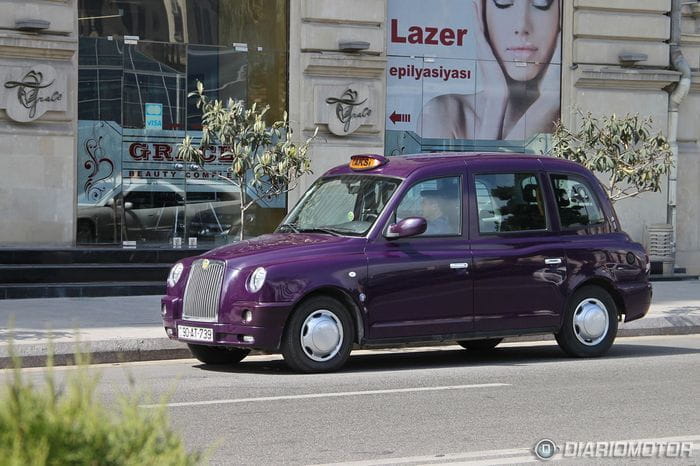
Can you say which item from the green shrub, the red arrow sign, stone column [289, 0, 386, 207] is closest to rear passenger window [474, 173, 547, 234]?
the green shrub

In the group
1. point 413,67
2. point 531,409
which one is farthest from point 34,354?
point 413,67

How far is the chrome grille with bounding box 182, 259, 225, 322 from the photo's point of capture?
10.3 metres

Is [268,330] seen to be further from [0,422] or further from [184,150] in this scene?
[0,422]

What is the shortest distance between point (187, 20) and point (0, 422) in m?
16.6

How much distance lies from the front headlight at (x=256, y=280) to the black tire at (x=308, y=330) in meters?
0.40

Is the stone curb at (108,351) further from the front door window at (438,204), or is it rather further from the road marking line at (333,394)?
the road marking line at (333,394)

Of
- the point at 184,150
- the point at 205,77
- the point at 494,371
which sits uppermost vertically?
the point at 205,77

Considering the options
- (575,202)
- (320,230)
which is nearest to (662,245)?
(575,202)

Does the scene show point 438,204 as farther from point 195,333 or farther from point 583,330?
point 195,333

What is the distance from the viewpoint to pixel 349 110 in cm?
2003

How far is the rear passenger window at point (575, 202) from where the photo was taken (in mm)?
11984

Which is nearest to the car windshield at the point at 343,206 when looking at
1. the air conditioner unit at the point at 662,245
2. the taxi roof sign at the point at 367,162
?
the taxi roof sign at the point at 367,162

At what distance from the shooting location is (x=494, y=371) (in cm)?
1072

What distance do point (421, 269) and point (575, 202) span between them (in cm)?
217
